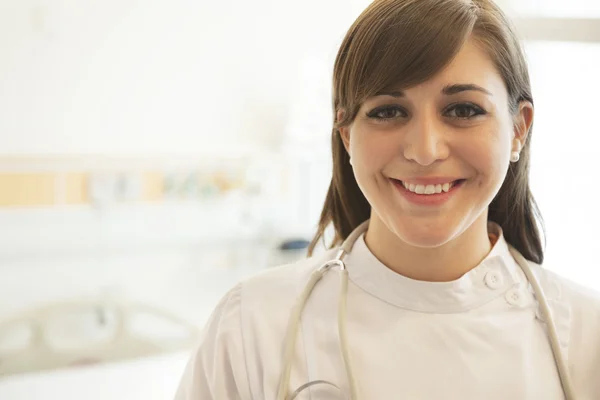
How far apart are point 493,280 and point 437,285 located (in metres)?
0.09

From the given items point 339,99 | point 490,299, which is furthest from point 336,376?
point 339,99

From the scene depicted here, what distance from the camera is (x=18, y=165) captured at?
2533 mm

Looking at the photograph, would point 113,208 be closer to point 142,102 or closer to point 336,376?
point 142,102

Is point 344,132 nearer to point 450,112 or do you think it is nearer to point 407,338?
point 450,112

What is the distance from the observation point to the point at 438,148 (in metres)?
0.86

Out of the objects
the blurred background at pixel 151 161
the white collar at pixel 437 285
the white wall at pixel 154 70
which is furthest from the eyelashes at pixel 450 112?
the white wall at pixel 154 70

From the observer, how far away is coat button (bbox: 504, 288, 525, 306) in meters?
0.99

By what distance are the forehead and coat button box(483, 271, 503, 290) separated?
269mm

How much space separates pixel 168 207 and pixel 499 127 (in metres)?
2.09

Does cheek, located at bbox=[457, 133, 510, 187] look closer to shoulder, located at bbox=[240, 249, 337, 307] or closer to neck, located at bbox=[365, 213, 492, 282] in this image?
neck, located at bbox=[365, 213, 492, 282]

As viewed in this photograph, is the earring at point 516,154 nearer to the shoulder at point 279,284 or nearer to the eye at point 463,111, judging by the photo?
the eye at point 463,111

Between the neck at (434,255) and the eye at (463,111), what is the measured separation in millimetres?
191

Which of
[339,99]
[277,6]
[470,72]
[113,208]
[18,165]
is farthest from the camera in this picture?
[277,6]

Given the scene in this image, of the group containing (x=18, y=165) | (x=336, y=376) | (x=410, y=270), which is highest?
(x=410, y=270)
